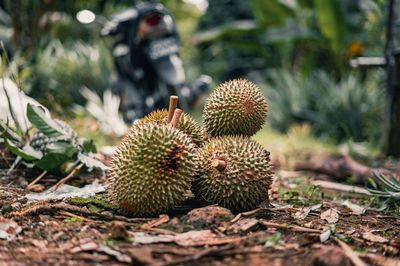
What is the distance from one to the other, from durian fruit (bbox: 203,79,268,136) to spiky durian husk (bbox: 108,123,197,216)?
0.39 meters

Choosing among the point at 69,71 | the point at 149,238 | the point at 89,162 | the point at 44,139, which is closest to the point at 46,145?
the point at 44,139

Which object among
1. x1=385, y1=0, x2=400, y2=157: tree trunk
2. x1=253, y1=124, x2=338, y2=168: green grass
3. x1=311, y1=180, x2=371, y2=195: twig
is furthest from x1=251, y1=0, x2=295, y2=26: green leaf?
x1=311, y1=180, x2=371, y2=195: twig

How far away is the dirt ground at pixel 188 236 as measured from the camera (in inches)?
75.8

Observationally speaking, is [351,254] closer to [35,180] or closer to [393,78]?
[35,180]

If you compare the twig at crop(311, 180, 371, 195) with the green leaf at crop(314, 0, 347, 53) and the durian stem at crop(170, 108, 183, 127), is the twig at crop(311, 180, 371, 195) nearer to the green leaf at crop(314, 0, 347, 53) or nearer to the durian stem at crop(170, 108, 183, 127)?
the durian stem at crop(170, 108, 183, 127)

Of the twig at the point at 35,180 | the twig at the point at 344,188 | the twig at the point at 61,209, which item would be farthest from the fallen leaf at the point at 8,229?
the twig at the point at 344,188

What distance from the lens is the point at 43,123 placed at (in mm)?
3221

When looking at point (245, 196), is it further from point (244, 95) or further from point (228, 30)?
point (228, 30)

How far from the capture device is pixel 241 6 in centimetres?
1469

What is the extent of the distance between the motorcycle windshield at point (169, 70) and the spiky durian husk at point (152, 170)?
4.58 meters

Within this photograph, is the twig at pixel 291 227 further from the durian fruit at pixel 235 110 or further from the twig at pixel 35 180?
the twig at pixel 35 180

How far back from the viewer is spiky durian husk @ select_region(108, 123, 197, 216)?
7.77 ft

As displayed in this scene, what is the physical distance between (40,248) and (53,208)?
440 mm

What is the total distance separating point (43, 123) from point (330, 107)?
593 centimetres
